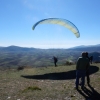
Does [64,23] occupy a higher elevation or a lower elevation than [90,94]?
higher

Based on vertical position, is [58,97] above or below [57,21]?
below

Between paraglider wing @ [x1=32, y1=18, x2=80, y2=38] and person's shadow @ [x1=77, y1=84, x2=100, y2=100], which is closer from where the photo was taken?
person's shadow @ [x1=77, y1=84, x2=100, y2=100]

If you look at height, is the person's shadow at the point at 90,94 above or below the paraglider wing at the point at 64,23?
below

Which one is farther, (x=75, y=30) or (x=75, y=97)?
(x=75, y=30)

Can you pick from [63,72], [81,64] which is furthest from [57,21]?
[63,72]

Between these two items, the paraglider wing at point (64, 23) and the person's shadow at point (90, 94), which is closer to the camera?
the person's shadow at point (90, 94)

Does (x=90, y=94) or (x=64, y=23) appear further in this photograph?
(x=64, y=23)

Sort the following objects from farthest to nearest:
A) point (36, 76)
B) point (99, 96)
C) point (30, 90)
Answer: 1. point (36, 76)
2. point (30, 90)
3. point (99, 96)

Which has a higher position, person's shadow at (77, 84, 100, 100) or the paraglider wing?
the paraglider wing

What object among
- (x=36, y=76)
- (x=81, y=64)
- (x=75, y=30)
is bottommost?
(x=36, y=76)

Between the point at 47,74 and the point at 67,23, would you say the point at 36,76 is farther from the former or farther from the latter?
the point at 67,23

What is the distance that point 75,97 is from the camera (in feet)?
35.3

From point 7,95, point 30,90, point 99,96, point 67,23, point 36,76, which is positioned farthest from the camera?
point 36,76

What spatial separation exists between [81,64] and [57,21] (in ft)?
24.7
